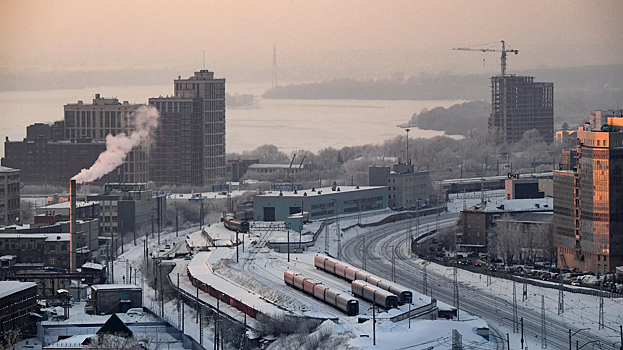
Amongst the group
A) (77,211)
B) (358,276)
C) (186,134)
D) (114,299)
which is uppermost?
(186,134)

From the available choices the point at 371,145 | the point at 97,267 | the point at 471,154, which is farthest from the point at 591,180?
the point at 371,145

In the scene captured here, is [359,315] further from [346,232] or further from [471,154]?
[471,154]

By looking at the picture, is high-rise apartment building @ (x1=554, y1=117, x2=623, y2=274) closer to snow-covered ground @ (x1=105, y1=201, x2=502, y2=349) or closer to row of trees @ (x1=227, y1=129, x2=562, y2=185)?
snow-covered ground @ (x1=105, y1=201, x2=502, y2=349)

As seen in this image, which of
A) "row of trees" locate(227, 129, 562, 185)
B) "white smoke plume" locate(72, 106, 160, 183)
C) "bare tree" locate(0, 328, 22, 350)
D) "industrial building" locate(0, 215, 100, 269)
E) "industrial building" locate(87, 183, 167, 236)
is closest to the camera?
"bare tree" locate(0, 328, 22, 350)

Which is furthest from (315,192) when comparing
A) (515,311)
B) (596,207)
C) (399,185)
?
(515,311)

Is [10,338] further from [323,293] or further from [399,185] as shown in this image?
[399,185]

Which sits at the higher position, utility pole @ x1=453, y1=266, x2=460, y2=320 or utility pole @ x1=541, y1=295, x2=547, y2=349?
utility pole @ x1=453, y1=266, x2=460, y2=320

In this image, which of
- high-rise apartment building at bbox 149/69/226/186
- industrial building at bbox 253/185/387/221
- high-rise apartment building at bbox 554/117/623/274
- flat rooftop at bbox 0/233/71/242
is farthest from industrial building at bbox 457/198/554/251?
high-rise apartment building at bbox 149/69/226/186

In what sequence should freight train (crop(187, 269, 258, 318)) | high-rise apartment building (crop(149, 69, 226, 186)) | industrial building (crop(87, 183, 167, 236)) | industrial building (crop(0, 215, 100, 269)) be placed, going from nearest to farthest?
freight train (crop(187, 269, 258, 318)) → industrial building (crop(0, 215, 100, 269)) → industrial building (crop(87, 183, 167, 236)) → high-rise apartment building (crop(149, 69, 226, 186))
